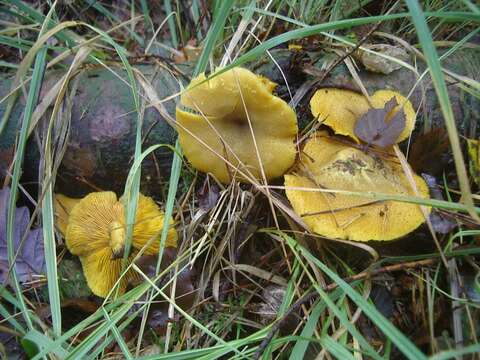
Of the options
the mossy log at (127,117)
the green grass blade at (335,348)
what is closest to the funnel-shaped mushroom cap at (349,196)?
the mossy log at (127,117)

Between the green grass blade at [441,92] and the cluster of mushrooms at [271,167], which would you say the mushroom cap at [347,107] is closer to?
the cluster of mushrooms at [271,167]

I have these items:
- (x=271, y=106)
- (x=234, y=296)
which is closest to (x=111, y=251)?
(x=234, y=296)

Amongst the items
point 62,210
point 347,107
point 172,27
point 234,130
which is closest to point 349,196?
point 347,107

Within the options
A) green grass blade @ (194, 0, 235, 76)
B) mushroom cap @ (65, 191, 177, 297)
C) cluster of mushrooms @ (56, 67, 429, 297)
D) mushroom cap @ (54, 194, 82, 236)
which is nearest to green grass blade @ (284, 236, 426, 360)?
cluster of mushrooms @ (56, 67, 429, 297)

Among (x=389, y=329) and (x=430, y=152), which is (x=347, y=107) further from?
(x=389, y=329)

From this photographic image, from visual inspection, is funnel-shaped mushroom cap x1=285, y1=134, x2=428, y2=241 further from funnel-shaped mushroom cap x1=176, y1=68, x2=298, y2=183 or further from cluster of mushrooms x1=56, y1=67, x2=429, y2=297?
funnel-shaped mushroom cap x1=176, y1=68, x2=298, y2=183

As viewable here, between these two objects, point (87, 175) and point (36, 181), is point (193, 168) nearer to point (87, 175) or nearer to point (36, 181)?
point (87, 175)
